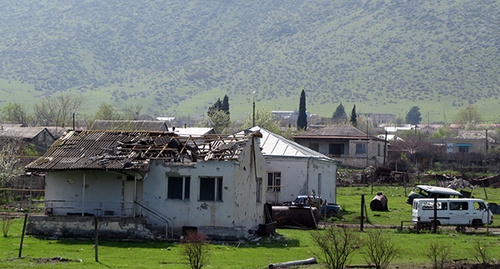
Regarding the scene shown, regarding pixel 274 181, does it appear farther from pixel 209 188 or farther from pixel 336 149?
pixel 336 149

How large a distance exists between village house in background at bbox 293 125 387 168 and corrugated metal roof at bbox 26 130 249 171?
2191 inches

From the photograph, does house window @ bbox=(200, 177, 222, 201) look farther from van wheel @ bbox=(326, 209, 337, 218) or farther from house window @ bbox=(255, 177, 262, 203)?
van wheel @ bbox=(326, 209, 337, 218)

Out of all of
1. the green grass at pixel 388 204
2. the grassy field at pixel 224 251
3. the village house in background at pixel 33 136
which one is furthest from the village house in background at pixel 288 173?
the village house in background at pixel 33 136

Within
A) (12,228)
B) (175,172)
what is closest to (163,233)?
(175,172)

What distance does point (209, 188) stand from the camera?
3409 cm

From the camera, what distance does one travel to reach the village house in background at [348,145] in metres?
91.1

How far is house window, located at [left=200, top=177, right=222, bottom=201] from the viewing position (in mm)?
34031

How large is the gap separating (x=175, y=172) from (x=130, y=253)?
21.2ft

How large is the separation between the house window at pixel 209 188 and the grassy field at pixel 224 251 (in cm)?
276

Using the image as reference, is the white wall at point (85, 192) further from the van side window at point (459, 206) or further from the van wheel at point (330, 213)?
the van side window at point (459, 206)

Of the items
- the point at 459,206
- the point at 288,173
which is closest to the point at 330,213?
the point at 288,173

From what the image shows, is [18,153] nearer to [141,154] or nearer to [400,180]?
[141,154]

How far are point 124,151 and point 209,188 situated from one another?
4726 mm

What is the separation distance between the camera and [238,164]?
1337 inches
